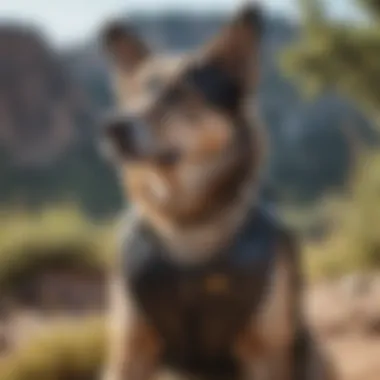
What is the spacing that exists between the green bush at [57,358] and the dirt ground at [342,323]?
2 centimetres

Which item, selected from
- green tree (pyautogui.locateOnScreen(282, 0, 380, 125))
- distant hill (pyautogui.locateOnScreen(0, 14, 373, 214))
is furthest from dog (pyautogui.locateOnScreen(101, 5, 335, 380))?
green tree (pyautogui.locateOnScreen(282, 0, 380, 125))

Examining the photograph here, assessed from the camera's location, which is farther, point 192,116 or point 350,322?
point 350,322

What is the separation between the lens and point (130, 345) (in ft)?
4.45

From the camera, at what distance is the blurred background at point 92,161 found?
1458mm

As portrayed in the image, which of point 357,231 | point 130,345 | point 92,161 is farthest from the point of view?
point 357,231

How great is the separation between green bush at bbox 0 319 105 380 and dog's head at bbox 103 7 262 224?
0.26m

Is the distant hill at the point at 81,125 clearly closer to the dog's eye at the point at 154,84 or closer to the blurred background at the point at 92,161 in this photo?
the blurred background at the point at 92,161

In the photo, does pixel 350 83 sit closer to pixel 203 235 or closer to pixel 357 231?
pixel 357 231

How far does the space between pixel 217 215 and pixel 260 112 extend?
15 cm

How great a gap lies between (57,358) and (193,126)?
0.46 metres

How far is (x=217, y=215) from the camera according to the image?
1316 millimetres

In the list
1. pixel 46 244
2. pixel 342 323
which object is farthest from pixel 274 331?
pixel 46 244

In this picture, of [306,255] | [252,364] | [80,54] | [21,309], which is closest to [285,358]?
[252,364]

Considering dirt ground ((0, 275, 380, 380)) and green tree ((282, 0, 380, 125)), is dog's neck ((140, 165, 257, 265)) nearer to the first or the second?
dirt ground ((0, 275, 380, 380))
